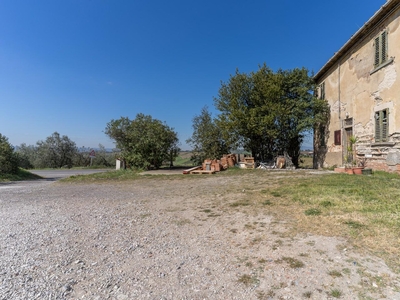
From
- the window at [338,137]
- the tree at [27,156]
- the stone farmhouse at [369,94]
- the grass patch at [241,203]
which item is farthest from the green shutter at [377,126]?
→ the tree at [27,156]

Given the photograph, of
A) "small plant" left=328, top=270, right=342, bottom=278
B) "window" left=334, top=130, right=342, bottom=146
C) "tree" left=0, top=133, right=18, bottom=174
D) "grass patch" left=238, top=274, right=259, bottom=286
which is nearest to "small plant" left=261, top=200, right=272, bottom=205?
"small plant" left=328, top=270, right=342, bottom=278

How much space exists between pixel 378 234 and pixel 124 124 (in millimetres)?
17407

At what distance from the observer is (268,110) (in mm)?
13141

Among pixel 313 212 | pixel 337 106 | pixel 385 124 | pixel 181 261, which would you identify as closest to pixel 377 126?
pixel 385 124

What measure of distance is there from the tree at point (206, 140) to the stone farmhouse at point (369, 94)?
684 centimetres

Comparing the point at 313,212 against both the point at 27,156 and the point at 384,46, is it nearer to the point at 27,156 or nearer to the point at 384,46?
the point at 384,46

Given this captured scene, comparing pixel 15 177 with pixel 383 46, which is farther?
pixel 15 177

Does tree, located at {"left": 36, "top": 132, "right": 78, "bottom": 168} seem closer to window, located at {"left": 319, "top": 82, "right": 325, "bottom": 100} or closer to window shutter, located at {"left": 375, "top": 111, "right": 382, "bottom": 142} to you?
window, located at {"left": 319, "top": 82, "right": 325, "bottom": 100}

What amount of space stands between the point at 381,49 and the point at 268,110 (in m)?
5.57

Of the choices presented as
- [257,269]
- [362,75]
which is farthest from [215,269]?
[362,75]

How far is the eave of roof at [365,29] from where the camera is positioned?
8125 millimetres

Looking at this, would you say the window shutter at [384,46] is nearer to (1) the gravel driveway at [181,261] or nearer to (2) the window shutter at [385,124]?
(2) the window shutter at [385,124]

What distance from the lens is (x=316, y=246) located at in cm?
293

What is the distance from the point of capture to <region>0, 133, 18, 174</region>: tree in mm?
15438
